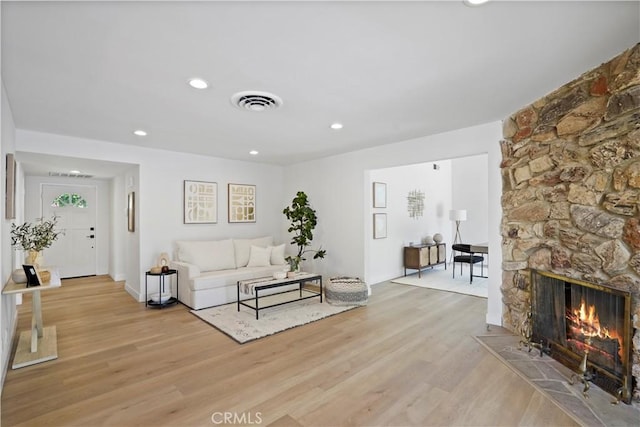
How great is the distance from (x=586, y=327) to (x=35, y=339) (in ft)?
15.5

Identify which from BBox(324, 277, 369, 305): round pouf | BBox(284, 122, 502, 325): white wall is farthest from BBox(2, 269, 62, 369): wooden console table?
BBox(284, 122, 502, 325): white wall

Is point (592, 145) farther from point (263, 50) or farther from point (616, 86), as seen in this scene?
point (263, 50)

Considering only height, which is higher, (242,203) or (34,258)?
(242,203)

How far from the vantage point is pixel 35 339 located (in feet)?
9.54

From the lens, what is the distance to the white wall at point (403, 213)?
19.2ft

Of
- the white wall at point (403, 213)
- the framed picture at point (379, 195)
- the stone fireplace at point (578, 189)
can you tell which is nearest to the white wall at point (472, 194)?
the white wall at point (403, 213)

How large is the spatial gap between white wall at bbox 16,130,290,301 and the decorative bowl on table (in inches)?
15.3

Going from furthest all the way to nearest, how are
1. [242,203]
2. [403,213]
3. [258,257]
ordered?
[403,213] → [242,203] → [258,257]

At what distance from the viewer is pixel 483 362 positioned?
271 centimetres

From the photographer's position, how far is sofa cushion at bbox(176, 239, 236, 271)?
482 cm

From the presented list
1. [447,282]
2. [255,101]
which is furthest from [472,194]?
[255,101]

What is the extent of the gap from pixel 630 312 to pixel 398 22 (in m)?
2.38

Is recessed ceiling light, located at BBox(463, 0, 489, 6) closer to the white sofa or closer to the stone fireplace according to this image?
the stone fireplace

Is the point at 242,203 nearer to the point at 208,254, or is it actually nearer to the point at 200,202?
the point at 200,202
